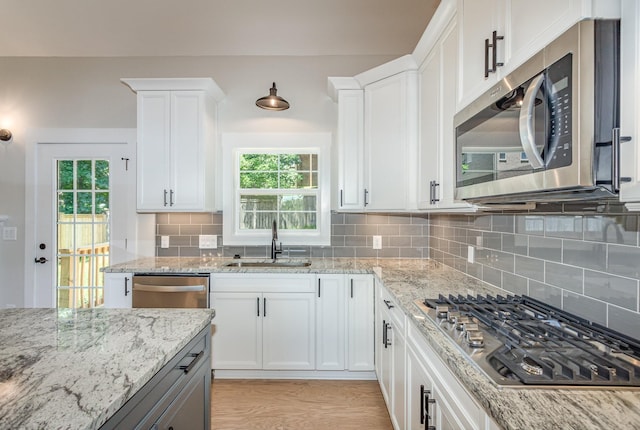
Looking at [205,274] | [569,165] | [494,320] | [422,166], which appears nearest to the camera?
[569,165]

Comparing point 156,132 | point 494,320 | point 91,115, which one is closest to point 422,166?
point 494,320

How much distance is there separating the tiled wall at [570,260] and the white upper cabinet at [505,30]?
0.64 metres

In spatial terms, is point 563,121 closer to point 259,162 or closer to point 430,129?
point 430,129

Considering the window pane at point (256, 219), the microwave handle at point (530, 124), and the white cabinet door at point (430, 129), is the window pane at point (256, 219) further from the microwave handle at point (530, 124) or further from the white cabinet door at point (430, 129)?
the microwave handle at point (530, 124)

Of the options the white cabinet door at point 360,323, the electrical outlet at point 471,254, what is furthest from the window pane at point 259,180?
the electrical outlet at point 471,254

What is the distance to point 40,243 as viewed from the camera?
10.4ft

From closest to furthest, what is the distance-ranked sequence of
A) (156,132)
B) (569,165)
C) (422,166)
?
(569,165) < (422,166) < (156,132)

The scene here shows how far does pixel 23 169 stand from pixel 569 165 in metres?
4.23

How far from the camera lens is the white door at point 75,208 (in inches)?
124

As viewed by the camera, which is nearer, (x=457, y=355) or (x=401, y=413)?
(x=457, y=355)

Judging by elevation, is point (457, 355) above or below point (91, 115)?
below

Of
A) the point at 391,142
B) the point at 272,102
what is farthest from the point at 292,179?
the point at 391,142

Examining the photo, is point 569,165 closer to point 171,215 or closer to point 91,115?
point 171,215

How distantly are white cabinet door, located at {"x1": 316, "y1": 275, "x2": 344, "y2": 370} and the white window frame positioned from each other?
0.61 m
